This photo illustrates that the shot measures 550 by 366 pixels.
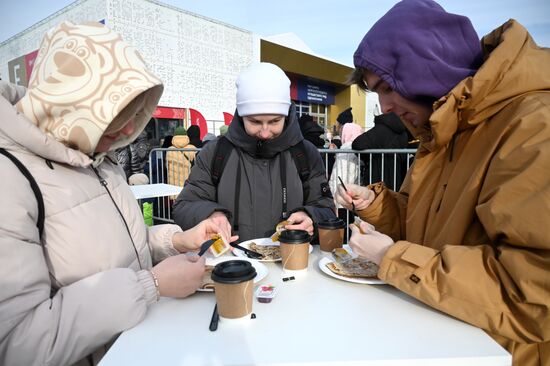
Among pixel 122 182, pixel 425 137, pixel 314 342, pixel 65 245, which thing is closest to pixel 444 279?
pixel 314 342

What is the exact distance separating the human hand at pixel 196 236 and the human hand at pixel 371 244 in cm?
69

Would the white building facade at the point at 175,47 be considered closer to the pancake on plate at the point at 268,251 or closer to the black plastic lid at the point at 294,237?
the pancake on plate at the point at 268,251

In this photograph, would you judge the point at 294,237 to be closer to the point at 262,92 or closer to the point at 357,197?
the point at 357,197

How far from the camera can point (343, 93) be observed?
26797 mm

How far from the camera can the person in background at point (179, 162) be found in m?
6.72

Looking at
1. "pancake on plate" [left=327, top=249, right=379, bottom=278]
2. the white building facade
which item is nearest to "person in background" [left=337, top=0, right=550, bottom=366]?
"pancake on plate" [left=327, top=249, right=379, bottom=278]

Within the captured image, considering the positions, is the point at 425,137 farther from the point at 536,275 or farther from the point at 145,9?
the point at 145,9

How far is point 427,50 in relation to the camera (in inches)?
55.7

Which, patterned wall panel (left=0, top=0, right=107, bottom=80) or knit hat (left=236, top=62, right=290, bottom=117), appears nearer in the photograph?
knit hat (left=236, top=62, right=290, bottom=117)

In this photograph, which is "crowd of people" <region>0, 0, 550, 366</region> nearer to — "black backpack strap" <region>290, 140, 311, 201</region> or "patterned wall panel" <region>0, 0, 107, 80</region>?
"black backpack strap" <region>290, 140, 311, 201</region>

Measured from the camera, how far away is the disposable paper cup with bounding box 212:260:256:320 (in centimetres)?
114

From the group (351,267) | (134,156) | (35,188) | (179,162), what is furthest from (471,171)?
(134,156)

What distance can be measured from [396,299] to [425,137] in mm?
817

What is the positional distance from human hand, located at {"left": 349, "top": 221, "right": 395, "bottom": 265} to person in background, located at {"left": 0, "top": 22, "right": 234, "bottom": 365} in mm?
644
